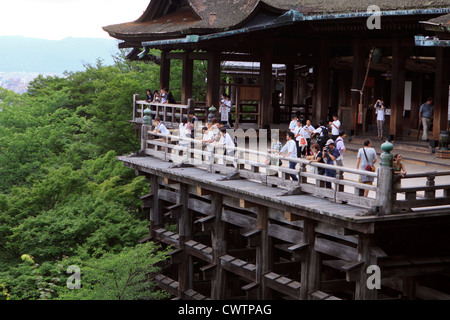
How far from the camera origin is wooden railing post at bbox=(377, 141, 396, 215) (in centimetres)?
1279

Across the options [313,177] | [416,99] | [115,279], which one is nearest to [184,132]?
[115,279]

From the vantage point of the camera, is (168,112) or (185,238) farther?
(168,112)

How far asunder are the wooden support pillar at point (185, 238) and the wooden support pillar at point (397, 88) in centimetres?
705

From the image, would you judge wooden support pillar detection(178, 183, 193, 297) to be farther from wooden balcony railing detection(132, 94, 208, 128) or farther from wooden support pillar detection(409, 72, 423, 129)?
wooden support pillar detection(409, 72, 423, 129)

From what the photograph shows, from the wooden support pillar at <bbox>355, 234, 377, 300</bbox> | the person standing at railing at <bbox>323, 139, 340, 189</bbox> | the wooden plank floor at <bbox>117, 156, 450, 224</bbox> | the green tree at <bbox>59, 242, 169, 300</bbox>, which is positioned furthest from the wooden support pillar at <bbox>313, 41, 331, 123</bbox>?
the wooden support pillar at <bbox>355, 234, 377, 300</bbox>

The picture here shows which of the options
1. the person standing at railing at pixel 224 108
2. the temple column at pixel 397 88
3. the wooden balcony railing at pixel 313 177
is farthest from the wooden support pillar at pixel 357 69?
the wooden balcony railing at pixel 313 177

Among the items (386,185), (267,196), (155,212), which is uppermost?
(386,185)

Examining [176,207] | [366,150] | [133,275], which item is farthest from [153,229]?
[366,150]

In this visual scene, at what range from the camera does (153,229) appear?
22.1 metres

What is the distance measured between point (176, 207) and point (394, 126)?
748cm

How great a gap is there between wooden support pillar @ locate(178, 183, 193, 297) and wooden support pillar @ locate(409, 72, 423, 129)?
35.2 feet

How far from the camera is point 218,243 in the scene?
1855cm

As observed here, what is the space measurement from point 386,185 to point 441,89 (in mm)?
8875

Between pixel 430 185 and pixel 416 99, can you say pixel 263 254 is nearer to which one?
pixel 430 185
